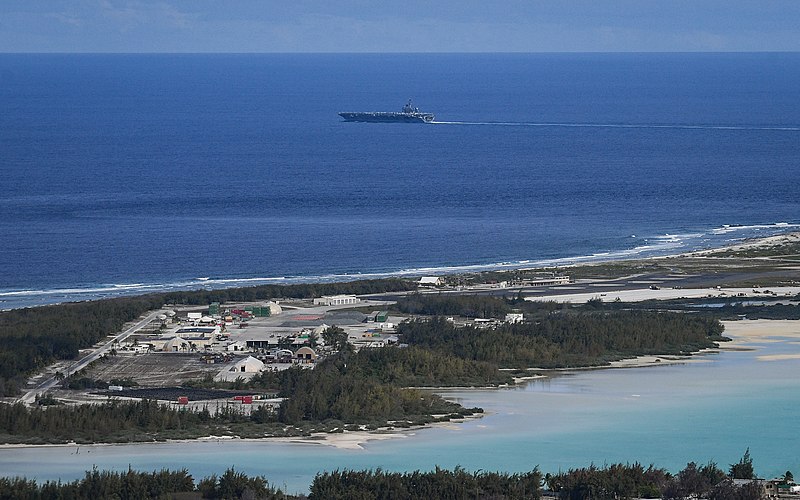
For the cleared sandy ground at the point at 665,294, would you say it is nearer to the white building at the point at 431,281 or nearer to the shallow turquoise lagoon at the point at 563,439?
the white building at the point at 431,281

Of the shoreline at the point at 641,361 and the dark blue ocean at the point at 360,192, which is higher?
the dark blue ocean at the point at 360,192

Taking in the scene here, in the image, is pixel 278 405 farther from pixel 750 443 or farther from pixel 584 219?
pixel 584 219

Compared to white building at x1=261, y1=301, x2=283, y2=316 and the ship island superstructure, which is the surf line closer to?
the ship island superstructure

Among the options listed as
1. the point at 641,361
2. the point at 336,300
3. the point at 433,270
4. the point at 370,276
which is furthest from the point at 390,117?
the point at 641,361

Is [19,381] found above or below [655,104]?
below

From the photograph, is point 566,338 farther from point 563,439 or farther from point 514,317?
point 563,439

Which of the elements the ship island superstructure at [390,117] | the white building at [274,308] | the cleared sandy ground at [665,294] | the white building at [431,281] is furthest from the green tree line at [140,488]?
the ship island superstructure at [390,117]

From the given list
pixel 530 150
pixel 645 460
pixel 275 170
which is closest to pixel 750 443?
pixel 645 460
